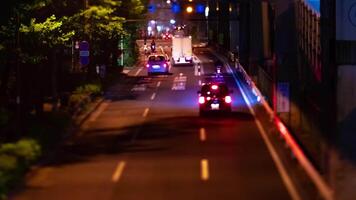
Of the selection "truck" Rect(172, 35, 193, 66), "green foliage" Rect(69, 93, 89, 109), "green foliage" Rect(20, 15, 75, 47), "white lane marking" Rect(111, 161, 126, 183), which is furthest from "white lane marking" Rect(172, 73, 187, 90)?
"white lane marking" Rect(111, 161, 126, 183)

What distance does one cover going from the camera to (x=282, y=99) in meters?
29.9

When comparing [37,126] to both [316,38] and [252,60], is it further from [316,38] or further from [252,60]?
[252,60]

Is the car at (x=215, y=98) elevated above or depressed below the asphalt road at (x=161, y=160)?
above

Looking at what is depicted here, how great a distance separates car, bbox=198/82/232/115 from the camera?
34.0 meters

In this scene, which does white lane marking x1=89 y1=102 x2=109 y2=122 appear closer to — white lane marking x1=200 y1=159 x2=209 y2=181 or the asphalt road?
the asphalt road

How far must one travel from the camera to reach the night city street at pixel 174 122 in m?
17.9

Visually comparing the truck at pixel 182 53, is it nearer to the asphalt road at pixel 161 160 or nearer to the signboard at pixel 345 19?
the asphalt road at pixel 161 160

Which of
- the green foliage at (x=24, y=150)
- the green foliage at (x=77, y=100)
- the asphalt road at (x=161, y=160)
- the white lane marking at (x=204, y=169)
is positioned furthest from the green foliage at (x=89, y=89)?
the green foliage at (x=24, y=150)

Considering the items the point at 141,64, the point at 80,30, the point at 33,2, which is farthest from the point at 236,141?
the point at 141,64

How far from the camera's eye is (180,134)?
2852 centimetres

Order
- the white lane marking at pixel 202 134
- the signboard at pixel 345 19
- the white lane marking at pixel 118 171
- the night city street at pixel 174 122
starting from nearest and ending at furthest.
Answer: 1. the night city street at pixel 174 122
2. the white lane marking at pixel 118 171
3. the signboard at pixel 345 19
4. the white lane marking at pixel 202 134

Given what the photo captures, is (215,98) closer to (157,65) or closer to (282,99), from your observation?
(282,99)

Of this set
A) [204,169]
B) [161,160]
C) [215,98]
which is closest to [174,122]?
[215,98]

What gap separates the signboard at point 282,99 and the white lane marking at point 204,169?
28.4ft
